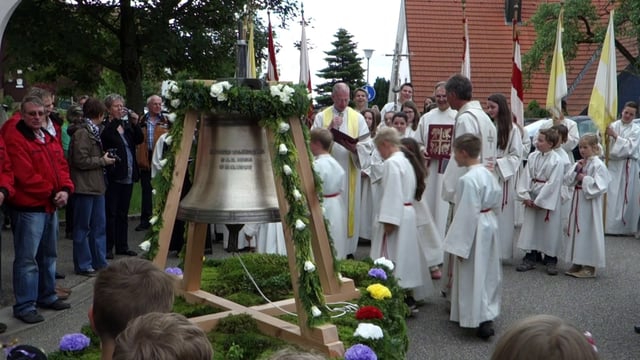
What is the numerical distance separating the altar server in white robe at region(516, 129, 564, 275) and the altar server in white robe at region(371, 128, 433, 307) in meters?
2.69

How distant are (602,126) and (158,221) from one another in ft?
31.0

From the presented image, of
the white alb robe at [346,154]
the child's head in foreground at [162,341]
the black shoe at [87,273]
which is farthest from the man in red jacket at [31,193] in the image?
the child's head in foreground at [162,341]

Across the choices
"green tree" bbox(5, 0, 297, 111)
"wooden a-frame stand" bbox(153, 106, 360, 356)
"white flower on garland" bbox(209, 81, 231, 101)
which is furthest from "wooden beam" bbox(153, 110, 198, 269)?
"green tree" bbox(5, 0, 297, 111)

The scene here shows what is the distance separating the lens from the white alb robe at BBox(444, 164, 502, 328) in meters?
6.89

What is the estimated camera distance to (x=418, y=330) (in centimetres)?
734

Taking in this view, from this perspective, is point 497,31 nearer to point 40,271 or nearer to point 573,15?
point 573,15

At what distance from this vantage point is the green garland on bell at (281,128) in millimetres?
3943

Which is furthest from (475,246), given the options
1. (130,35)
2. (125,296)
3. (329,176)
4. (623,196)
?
(130,35)

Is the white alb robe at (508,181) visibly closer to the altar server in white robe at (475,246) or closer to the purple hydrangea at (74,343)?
the altar server in white robe at (475,246)

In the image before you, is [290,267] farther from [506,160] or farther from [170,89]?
[506,160]

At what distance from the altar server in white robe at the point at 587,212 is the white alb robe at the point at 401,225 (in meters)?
2.83

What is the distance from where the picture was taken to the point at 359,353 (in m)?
3.73

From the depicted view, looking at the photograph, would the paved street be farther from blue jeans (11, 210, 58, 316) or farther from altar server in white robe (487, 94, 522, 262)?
altar server in white robe (487, 94, 522, 262)

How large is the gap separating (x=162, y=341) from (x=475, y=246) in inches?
202
